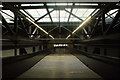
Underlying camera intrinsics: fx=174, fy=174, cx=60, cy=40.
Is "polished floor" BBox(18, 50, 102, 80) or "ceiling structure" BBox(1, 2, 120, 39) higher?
"ceiling structure" BBox(1, 2, 120, 39)

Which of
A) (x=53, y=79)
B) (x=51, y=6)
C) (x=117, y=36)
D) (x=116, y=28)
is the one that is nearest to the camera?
(x=117, y=36)

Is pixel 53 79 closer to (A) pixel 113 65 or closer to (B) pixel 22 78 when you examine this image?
(B) pixel 22 78

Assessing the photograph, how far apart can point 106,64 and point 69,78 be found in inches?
28.2

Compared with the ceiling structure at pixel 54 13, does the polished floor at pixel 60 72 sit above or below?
below

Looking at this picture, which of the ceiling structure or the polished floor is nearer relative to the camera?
the polished floor

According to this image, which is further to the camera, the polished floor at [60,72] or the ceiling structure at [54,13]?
the ceiling structure at [54,13]

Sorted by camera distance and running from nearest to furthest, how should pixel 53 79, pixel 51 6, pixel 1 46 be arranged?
pixel 1 46, pixel 53 79, pixel 51 6

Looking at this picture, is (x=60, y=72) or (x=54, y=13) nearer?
(x=60, y=72)

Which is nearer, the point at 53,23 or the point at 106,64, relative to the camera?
the point at 106,64

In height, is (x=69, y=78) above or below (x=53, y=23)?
below

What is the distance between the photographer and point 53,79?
10.3ft

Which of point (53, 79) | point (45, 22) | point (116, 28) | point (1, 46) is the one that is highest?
point (45, 22)

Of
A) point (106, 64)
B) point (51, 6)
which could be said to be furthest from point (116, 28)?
point (106, 64)

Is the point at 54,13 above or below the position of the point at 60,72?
above
